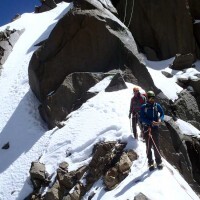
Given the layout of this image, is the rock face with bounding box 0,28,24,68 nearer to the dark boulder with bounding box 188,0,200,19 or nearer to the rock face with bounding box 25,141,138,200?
the dark boulder with bounding box 188,0,200,19

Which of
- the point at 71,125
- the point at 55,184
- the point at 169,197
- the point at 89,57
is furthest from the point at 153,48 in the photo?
the point at 169,197

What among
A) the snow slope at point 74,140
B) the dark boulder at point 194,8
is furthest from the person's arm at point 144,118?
the dark boulder at point 194,8

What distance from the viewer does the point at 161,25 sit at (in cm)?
3528

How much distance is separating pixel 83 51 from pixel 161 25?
44.3ft

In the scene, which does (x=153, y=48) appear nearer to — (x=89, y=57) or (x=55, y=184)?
(x=89, y=57)

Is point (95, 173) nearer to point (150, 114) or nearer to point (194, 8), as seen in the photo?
point (150, 114)

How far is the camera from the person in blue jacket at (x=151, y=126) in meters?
13.4

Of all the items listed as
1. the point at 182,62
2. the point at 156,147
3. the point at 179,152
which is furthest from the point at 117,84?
the point at 182,62

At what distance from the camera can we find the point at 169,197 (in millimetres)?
12289

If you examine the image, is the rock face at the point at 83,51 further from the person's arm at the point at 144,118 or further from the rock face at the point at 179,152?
the person's arm at the point at 144,118

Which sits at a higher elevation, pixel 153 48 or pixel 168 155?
pixel 168 155

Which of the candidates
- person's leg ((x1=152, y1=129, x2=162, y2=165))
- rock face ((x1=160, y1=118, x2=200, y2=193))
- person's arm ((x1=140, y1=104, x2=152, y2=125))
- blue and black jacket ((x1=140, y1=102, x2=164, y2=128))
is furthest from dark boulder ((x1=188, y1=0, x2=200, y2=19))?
person's leg ((x1=152, y1=129, x2=162, y2=165))

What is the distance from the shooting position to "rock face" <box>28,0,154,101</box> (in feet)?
77.5

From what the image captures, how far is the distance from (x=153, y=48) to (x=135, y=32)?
2174mm
